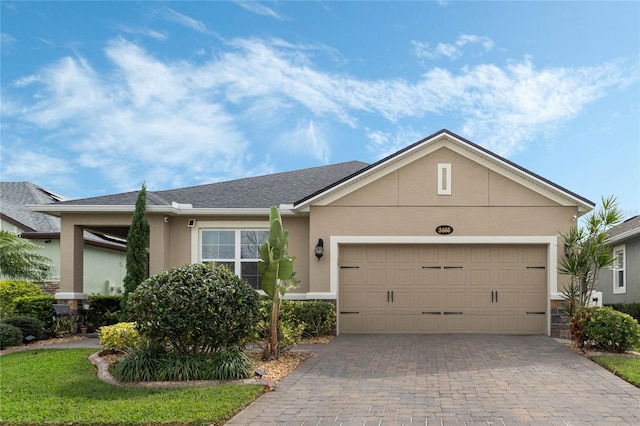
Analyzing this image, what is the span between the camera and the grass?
7.26 m

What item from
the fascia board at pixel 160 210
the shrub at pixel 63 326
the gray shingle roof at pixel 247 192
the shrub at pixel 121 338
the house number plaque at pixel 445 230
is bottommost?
the shrub at pixel 63 326

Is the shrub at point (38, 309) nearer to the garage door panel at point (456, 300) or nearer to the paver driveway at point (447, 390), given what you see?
the paver driveway at point (447, 390)

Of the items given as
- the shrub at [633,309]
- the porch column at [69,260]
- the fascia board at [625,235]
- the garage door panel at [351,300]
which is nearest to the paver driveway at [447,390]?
the garage door panel at [351,300]

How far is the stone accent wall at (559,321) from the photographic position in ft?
48.2

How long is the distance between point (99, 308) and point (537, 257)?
1159 cm

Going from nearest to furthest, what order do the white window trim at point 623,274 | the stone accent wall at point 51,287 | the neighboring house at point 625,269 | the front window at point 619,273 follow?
the neighboring house at point 625,269 < the white window trim at point 623,274 < the front window at point 619,273 < the stone accent wall at point 51,287

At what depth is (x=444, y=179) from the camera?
599 inches

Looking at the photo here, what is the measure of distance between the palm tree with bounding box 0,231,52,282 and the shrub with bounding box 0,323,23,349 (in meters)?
4.90

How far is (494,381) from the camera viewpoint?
924 cm

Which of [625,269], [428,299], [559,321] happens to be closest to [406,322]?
[428,299]

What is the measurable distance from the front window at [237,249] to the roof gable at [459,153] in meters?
2.15

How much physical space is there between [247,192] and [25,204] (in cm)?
1407

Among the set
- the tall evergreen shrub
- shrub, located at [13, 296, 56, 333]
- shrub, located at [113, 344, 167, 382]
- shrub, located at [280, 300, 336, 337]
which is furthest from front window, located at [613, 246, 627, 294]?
shrub, located at [13, 296, 56, 333]

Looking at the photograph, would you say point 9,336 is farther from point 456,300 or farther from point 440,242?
point 456,300
